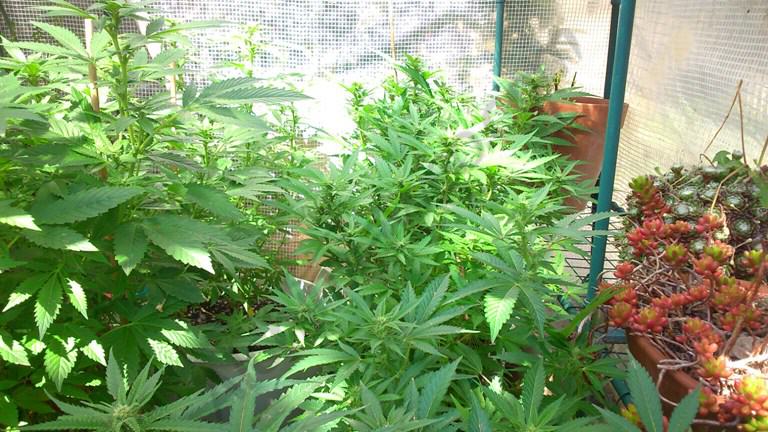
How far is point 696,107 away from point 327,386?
112cm

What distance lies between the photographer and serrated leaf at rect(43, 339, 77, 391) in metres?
0.91

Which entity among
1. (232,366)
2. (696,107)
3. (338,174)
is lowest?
(232,366)

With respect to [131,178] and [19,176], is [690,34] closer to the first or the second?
[131,178]

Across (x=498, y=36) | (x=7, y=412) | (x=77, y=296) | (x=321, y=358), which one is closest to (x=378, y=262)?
(x=321, y=358)

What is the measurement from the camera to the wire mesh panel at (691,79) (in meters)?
1.28

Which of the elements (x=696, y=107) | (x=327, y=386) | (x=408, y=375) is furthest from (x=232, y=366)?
(x=696, y=107)

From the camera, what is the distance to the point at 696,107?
1.48 meters

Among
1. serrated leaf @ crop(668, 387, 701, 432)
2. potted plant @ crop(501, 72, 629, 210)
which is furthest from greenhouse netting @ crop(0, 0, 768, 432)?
potted plant @ crop(501, 72, 629, 210)

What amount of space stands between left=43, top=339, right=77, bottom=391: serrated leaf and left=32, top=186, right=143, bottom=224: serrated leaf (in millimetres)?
211

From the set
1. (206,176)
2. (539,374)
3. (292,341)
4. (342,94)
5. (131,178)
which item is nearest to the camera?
(539,374)

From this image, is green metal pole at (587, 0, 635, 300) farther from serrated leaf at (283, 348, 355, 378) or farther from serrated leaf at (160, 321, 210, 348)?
serrated leaf at (160, 321, 210, 348)

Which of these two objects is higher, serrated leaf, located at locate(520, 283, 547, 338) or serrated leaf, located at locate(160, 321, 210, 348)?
serrated leaf, located at locate(520, 283, 547, 338)

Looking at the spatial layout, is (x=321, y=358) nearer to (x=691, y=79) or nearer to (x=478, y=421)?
(x=478, y=421)

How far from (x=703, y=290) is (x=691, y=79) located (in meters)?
0.76
